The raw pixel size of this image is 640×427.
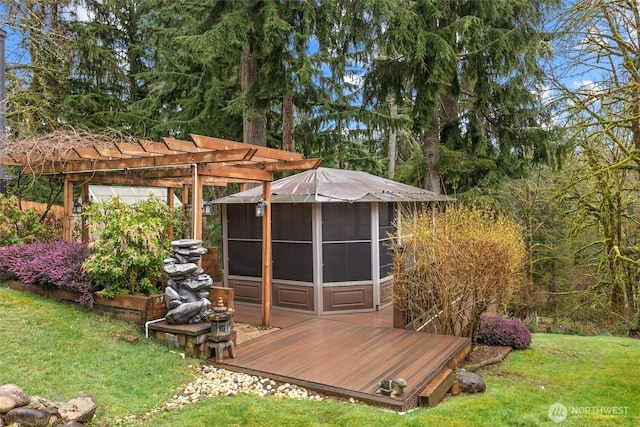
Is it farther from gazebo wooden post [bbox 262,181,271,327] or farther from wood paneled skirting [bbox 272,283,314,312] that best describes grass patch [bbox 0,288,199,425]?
wood paneled skirting [bbox 272,283,314,312]

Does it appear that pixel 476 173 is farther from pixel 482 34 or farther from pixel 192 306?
pixel 192 306

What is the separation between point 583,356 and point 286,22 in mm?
7758

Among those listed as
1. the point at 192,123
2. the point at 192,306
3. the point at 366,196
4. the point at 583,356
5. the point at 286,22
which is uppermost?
the point at 286,22

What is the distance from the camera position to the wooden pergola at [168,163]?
17.6 feet

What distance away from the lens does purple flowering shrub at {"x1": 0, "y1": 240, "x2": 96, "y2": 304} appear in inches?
224

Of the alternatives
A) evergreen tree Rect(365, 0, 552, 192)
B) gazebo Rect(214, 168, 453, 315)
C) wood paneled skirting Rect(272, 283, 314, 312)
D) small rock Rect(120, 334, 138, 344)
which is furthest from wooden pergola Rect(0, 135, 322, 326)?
evergreen tree Rect(365, 0, 552, 192)

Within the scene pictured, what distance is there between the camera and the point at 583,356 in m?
6.64

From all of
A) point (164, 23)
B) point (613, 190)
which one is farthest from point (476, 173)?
point (164, 23)

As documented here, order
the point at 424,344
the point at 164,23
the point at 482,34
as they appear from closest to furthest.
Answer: the point at 424,344 → the point at 482,34 → the point at 164,23

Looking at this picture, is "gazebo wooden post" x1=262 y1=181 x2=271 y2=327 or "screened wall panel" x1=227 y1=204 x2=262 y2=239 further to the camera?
"screened wall panel" x1=227 y1=204 x2=262 y2=239

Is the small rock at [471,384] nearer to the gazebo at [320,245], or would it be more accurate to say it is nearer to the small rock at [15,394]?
the gazebo at [320,245]

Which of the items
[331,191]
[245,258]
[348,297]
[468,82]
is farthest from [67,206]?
[468,82]

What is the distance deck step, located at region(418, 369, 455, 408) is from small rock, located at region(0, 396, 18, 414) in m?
3.41

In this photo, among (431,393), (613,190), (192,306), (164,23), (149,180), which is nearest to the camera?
(431,393)
